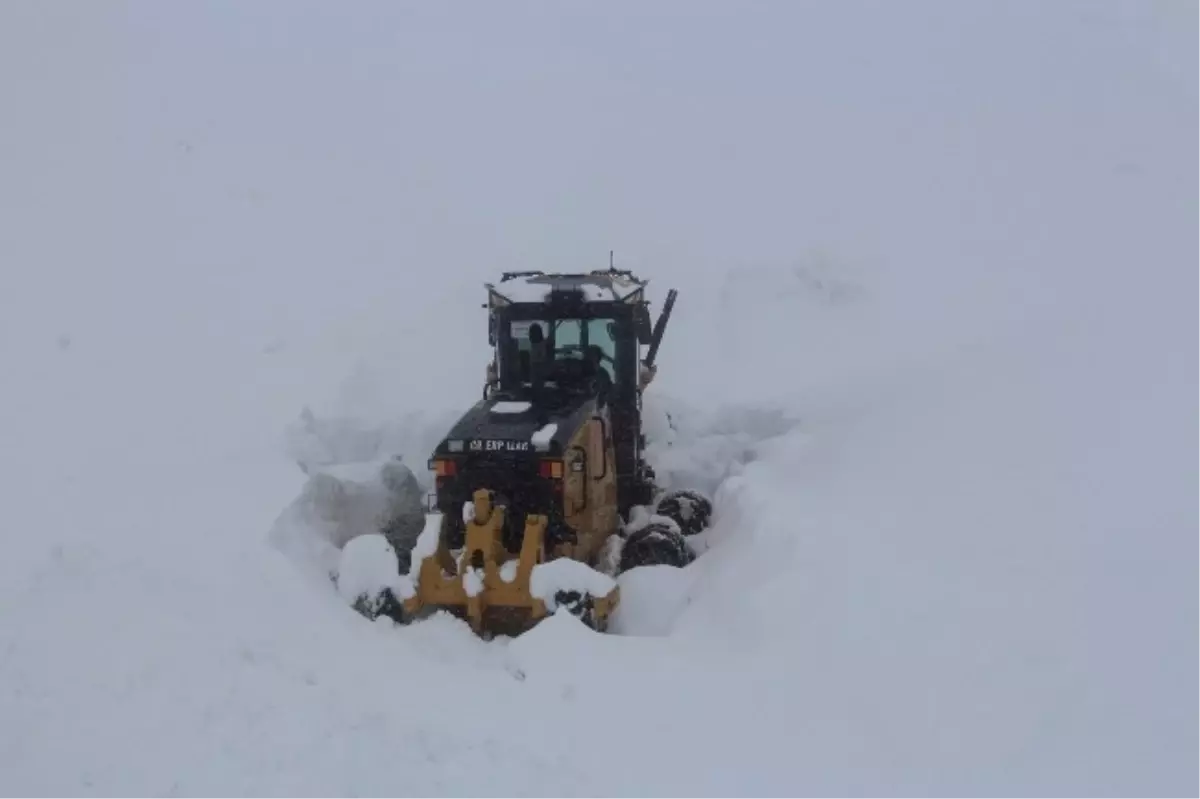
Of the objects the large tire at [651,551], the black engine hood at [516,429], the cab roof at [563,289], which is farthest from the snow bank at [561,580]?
the cab roof at [563,289]

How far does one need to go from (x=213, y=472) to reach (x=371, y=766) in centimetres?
479

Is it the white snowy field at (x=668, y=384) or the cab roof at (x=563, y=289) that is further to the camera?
the cab roof at (x=563, y=289)

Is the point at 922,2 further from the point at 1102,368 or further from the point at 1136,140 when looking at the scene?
the point at 1102,368

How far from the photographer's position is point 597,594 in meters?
7.39

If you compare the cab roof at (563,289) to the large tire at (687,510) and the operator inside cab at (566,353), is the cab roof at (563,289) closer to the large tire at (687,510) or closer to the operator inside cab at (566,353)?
the operator inside cab at (566,353)

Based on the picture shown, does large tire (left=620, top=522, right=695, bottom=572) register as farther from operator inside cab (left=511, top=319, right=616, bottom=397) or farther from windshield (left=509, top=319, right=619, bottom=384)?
windshield (left=509, top=319, right=619, bottom=384)

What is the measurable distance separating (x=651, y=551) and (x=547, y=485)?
1259 millimetres

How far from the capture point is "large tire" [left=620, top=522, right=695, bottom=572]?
28.8 ft

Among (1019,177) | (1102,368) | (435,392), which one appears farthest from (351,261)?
(1102,368)

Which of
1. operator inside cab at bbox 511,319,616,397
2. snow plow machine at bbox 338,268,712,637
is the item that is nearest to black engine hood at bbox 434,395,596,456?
snow plow machine at bbox 338,268,712,637

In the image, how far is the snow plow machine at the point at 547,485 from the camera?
24.3ft

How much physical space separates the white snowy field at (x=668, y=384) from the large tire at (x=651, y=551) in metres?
0.38

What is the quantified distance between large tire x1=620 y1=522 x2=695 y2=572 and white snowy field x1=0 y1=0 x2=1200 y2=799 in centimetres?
38

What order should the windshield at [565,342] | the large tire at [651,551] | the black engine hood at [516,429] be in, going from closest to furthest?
the black engine hood at [516,429] < the large tire at [651,551] < the windshield at [565,342]
